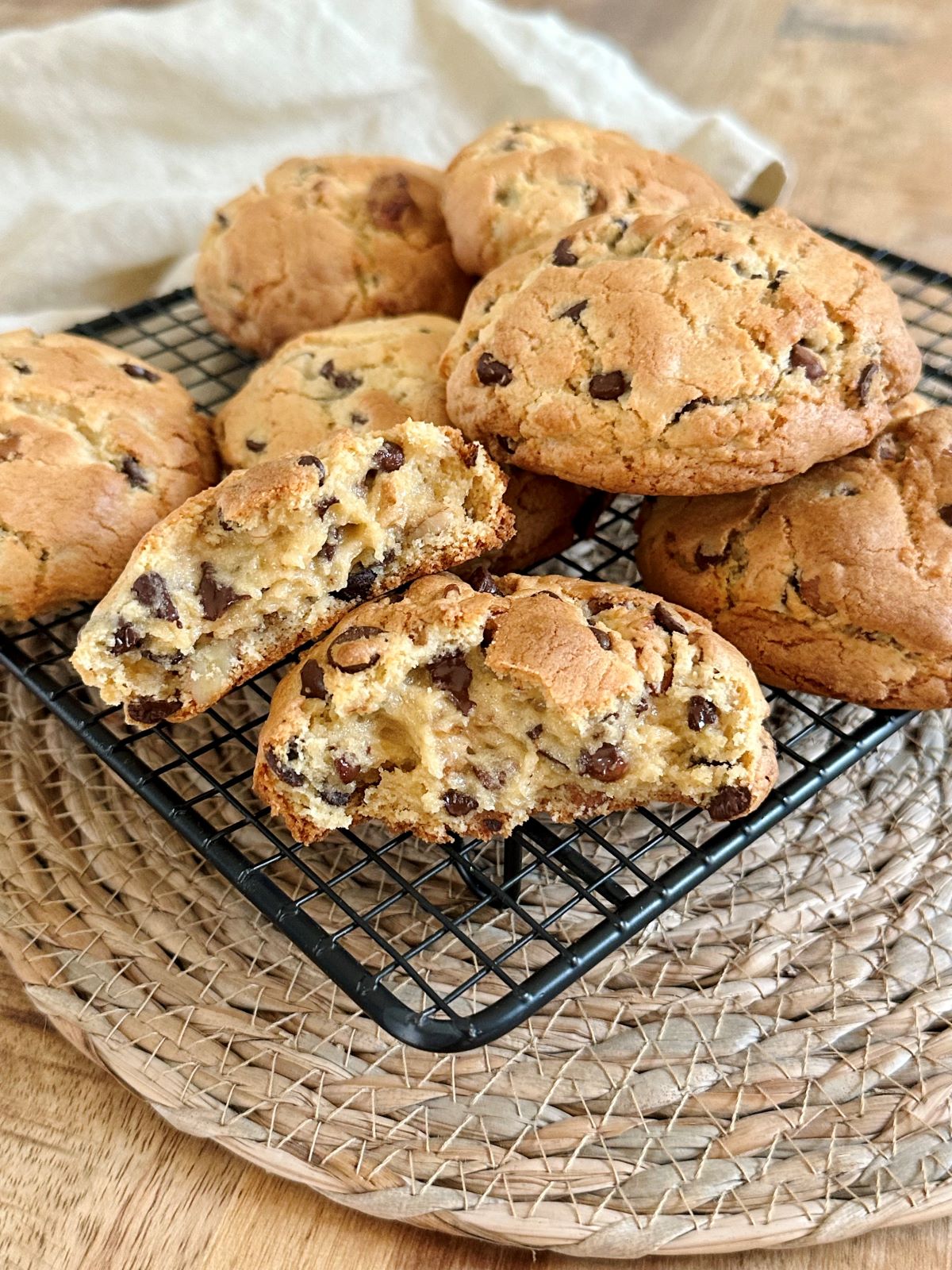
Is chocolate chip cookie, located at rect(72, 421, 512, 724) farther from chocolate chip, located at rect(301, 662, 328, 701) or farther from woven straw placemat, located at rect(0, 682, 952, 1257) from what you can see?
woven straw placemat, located at rect(0, 682, 952, 1257)

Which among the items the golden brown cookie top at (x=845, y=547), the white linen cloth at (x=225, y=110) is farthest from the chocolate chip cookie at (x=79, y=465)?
the golden brown cookie top at (x=845, y=547)

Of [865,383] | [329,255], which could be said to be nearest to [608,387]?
[865,383]

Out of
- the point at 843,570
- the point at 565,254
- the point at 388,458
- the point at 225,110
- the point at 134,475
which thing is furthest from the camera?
the point at 225,110

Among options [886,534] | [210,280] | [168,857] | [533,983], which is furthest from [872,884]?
[210,280]

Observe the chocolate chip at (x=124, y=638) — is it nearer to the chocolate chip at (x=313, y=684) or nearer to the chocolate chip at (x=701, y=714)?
the chocolate chip at (x=313, y=684)

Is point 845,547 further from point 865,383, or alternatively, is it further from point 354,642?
point 354,642

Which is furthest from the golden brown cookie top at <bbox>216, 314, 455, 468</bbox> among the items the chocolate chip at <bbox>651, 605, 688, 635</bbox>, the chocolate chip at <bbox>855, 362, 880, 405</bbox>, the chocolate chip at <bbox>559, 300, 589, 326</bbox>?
the chocolate chip at <bbox>855, 362, 880, 405</bbox>
